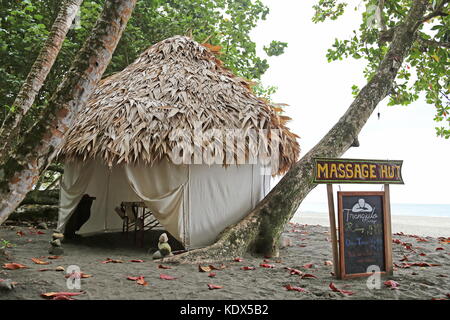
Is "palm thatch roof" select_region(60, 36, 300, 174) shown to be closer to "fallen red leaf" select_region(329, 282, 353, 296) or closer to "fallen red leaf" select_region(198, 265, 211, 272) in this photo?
"fallen red leaf" select_region(198, 265, 211, 272)

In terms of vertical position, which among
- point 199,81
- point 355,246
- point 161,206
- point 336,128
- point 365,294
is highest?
point 199,81

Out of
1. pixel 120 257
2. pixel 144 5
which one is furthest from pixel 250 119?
pixel 144 5

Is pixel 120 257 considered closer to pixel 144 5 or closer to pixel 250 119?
pixel 250 119

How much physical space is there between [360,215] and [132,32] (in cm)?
690

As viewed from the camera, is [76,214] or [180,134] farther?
[76,214]

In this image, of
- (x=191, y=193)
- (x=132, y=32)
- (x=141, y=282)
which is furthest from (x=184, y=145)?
(x=132, y=32)

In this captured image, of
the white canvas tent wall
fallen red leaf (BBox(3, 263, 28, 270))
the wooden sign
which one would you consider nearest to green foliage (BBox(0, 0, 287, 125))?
the white canvas tent wall

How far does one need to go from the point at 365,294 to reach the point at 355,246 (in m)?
0.72

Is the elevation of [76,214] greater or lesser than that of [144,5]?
lesser

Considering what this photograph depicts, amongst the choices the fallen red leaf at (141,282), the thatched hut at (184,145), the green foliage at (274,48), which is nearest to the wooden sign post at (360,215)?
the thatched hut at (184,145)

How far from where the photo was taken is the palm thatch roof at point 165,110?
218 inches

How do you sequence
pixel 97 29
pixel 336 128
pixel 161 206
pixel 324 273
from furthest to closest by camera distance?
pixel 336 128
pixel 161 206
pixel 324 273
pixel 97 29

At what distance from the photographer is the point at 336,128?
20.7 feet

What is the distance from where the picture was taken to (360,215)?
4.34m
